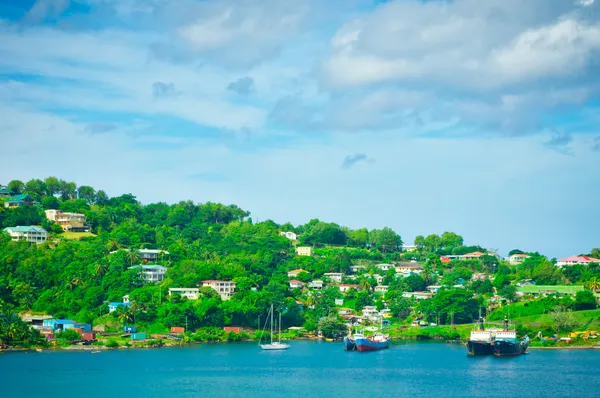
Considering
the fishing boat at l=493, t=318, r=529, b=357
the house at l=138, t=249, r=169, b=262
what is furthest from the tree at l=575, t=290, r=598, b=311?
the house at l=138, t=249, r=169, b=262

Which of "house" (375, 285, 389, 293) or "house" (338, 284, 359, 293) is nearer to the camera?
"house" (338, 284, 359, 293)

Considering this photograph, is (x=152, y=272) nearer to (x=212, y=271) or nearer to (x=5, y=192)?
(x=212, y=271)

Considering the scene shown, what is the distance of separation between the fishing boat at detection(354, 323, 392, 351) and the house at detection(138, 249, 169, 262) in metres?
34.3

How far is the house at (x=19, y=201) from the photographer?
110625mm

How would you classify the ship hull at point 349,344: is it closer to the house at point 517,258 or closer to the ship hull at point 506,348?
the ship hull at point 506,348

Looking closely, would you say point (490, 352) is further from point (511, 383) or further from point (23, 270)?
point (23, 270)

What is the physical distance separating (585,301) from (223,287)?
126 feet

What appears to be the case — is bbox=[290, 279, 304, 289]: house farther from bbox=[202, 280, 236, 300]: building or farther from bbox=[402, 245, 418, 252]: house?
bbox=[402, 245, 418, 252]: house

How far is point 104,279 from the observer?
8625cm

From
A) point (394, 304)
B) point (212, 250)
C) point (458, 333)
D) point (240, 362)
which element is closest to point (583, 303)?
point (458, 333)

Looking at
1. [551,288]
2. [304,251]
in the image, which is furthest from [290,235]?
[551,288]

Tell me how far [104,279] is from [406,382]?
1718 inches

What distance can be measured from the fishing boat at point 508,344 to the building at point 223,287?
Answer: 101ft

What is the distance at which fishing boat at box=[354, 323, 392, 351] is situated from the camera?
72625mm
